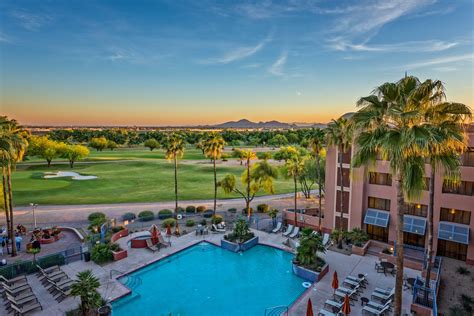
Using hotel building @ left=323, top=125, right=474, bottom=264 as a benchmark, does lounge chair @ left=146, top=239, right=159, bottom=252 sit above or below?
below

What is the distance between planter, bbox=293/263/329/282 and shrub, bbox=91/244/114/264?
1364 cm

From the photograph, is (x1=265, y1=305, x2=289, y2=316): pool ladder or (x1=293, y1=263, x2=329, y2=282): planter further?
(x1=293, y1=263, x2=329, y2=282): planter

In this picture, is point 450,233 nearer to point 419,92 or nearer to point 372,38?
point 419,92

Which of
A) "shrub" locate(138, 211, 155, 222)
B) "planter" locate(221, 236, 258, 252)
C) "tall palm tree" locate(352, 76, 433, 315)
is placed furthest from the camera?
"shrub" locate(138, 211, 155, 222)

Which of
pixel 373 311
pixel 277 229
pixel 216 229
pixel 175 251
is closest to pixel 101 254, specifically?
pixel 175 251

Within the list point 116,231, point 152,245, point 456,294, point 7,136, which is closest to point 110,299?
point 152,245

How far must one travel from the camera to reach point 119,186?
49438 mm

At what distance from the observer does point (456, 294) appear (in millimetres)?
15586

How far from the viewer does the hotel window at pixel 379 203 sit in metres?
22.8

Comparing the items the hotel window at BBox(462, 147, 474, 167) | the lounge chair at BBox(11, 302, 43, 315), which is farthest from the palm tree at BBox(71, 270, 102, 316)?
the hotel window at BBox(462, 147, 474, 167)

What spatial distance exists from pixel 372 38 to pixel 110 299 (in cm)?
2848

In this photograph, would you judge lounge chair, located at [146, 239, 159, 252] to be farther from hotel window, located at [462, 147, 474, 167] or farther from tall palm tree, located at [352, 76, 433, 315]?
hotel window, located at [462, 147, 474, 167]

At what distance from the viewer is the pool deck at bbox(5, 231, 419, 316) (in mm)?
14859

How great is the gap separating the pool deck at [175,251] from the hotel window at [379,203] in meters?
4.39
